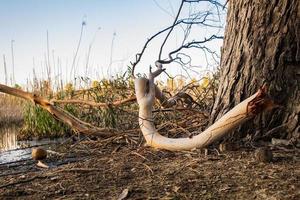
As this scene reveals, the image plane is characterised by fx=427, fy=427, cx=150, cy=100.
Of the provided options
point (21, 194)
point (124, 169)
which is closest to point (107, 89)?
point (124, 169)

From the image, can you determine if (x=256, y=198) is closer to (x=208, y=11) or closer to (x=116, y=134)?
(x=116, y=134)

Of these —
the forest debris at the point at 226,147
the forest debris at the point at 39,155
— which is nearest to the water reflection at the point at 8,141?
the forest debris at the point at 39,155

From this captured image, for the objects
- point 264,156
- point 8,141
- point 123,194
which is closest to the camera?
point 123,194

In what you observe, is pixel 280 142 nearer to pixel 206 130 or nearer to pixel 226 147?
pixel 226 147

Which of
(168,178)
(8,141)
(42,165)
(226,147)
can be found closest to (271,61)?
(226,147)

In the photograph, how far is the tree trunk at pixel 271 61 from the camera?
3.09m

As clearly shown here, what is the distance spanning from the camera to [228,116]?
2.93 metres

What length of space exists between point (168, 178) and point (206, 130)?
2.23ft

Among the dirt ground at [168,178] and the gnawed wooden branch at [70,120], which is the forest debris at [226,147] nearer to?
the dirt ground at [168,178]

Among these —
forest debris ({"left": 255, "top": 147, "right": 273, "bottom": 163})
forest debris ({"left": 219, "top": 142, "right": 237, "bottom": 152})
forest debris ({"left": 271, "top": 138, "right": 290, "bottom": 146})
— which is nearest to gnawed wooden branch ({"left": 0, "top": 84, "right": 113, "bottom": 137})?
forest debris ({"left": 219, "top": 142, "right": 237, "bottom": 152})

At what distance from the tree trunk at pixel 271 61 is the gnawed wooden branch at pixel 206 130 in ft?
1.00

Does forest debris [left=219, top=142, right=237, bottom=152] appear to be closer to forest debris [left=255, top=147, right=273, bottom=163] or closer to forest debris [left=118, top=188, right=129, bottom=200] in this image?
forest debris [left=255, top=147, right=273, bottom=163]

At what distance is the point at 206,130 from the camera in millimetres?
3057

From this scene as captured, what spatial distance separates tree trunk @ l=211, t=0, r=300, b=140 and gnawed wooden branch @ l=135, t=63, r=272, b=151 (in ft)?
1.00
